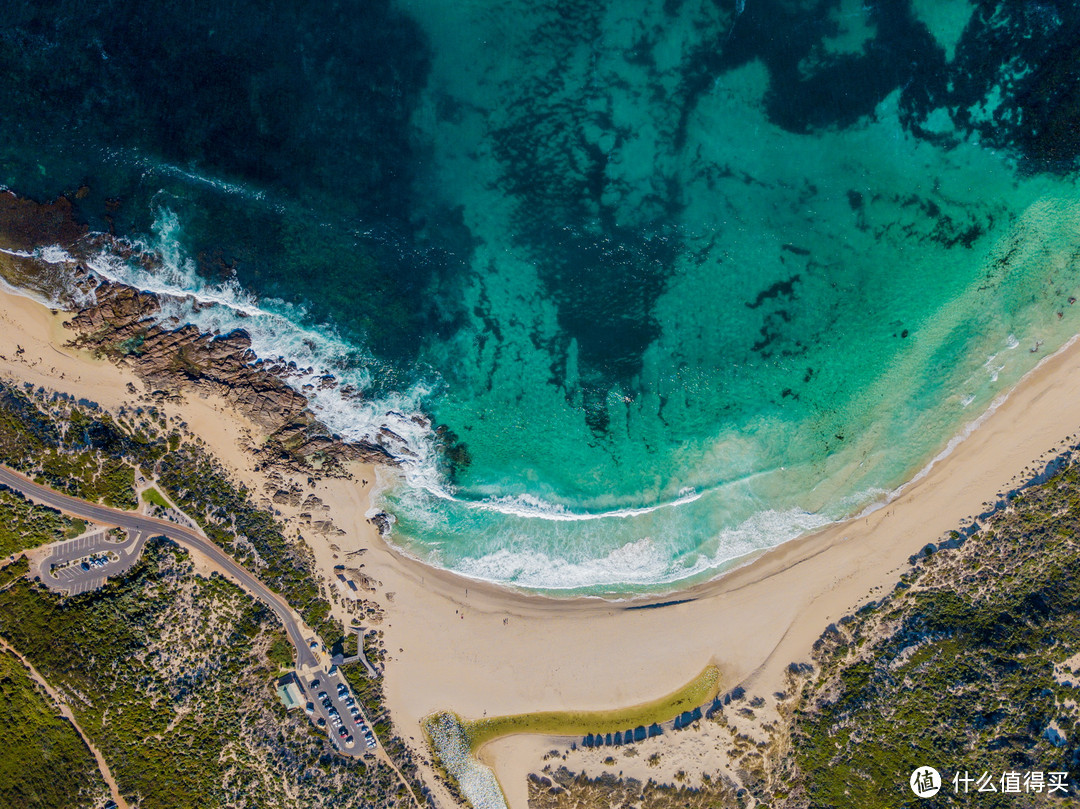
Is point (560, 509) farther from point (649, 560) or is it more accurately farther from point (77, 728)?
point (77, 728)

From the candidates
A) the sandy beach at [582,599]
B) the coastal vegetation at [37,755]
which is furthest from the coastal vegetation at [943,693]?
the coastal vegetation at [37,755]

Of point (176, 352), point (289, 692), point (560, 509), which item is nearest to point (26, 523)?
point (176, 352)

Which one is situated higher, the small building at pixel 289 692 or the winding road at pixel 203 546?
the winding road at pixel 203 546

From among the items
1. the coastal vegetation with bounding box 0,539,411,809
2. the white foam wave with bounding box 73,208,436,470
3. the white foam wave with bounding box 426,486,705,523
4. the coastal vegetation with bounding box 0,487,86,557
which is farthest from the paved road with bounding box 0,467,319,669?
the white foam wave with bounding box 426,486,705,523

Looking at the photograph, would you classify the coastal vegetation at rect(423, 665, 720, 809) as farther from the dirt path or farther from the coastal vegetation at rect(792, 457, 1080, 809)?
the dirt path

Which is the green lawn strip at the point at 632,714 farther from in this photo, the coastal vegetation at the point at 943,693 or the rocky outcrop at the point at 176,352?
the rocky outcrop at the point at 176,352
